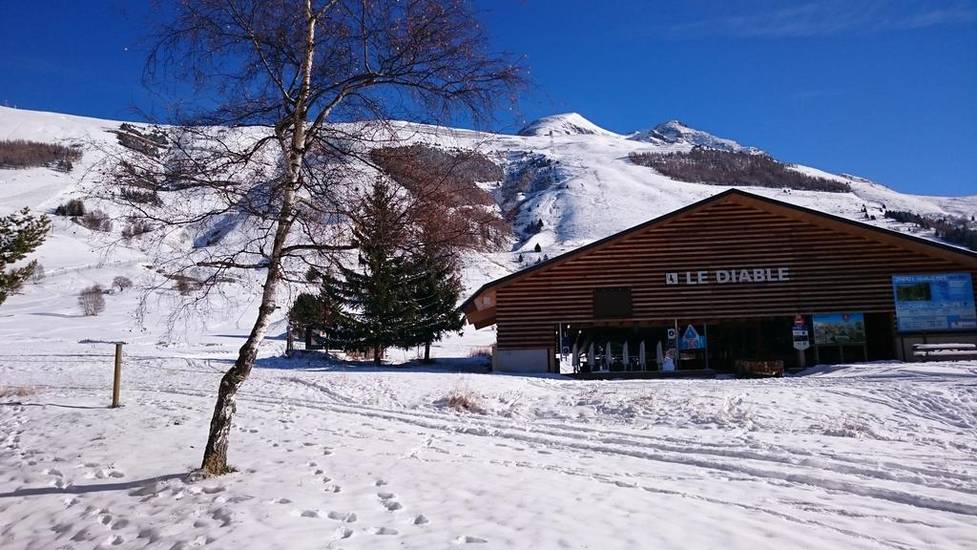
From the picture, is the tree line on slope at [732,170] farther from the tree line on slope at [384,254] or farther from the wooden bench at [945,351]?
the tree line on slope at [384,254]

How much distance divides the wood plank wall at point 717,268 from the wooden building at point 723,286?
0.04 metres

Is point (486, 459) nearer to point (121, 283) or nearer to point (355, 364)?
point (355, 364)

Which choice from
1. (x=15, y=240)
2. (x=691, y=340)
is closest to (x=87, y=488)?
(x=15, y=240)

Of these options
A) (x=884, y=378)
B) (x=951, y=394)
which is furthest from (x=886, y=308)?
(x=951, y=394)

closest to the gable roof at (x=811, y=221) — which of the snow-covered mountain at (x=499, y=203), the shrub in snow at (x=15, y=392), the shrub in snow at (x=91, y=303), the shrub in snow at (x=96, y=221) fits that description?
the snow-covered mountain at (x=499, y=203)

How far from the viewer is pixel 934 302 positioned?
993 inches

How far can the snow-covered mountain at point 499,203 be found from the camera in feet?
21.2

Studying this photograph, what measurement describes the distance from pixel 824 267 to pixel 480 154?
23.6 metres

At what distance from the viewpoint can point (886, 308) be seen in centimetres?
2542

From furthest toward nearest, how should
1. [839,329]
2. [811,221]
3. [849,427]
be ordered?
[811,221] < [839,329] < [849,427]

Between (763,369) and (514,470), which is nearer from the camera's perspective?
(514,470)

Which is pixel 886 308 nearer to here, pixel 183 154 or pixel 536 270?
pixel 536 270

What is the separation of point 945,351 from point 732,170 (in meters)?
156

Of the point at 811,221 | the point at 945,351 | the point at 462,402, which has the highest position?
the point at 811,221
